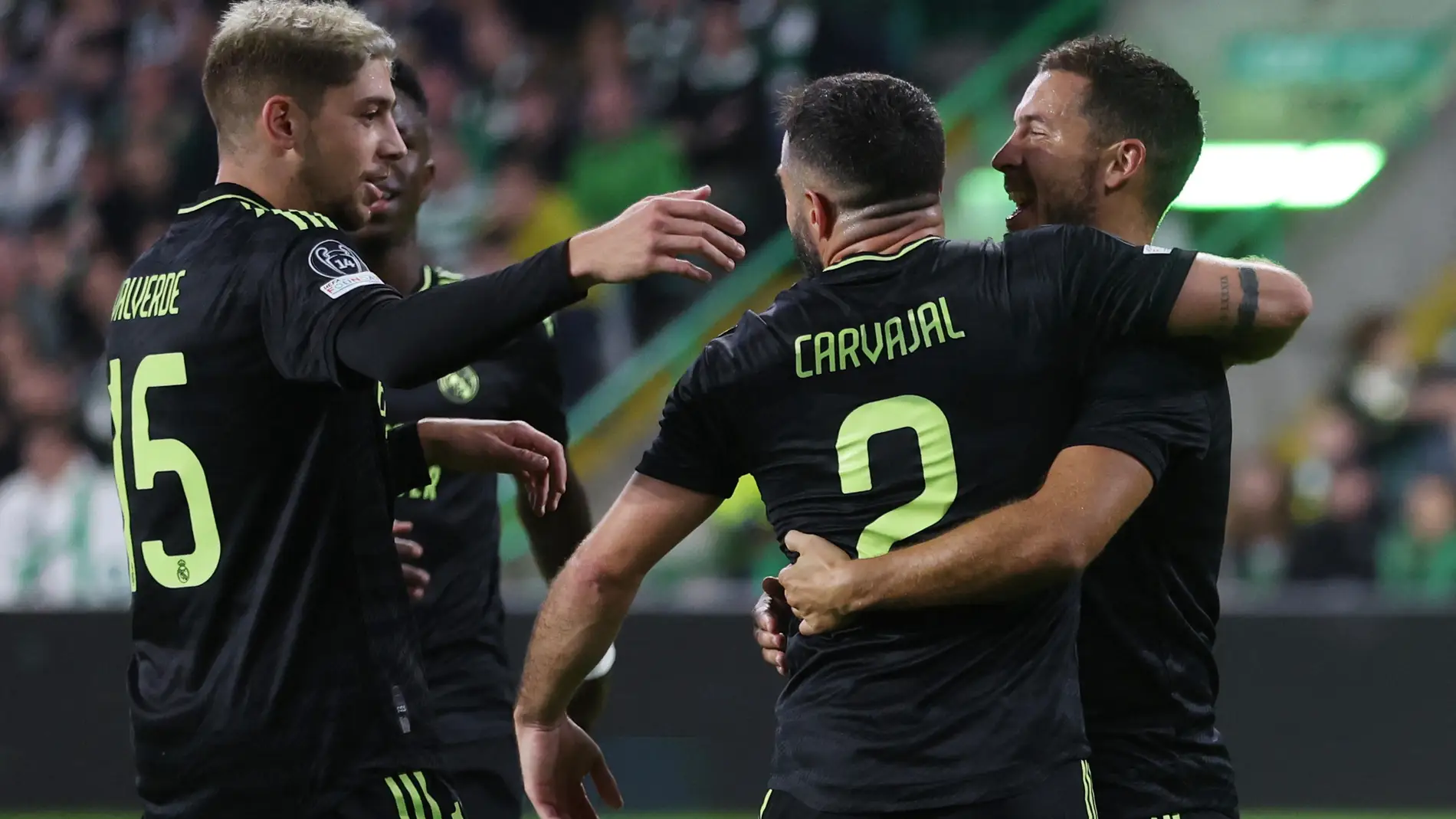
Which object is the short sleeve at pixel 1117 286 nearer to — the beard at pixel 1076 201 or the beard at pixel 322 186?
the beard at pixel 1076 201

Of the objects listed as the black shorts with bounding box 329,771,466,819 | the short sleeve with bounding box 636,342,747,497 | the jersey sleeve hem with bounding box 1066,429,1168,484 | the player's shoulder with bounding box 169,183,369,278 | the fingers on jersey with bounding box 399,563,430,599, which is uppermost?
the player's shoulder with bounding box 169,183,369,278

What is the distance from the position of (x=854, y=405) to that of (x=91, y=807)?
6.26 metres

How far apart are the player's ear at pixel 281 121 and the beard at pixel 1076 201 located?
1.49 m

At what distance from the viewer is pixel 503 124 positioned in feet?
37.4

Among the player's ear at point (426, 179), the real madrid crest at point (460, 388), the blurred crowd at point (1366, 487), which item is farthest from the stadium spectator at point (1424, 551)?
the player's ear at point (426, 179)

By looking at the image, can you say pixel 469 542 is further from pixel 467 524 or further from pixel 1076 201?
pixel 1076 201

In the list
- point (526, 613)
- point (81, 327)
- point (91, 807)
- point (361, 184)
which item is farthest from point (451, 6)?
point (361, 184)

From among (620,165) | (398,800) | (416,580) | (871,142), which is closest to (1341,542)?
(620,165)

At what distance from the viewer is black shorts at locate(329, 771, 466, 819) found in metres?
3.16

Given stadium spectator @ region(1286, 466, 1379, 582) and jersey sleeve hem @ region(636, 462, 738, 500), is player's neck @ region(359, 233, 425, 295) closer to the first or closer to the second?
jersey sleeve hem @ region(636, 462, 738, 500)

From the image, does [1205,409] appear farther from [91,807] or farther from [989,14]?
[989,14]

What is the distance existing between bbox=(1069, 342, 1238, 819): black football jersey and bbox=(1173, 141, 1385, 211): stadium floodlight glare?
745 centimetres

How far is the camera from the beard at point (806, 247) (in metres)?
3.24

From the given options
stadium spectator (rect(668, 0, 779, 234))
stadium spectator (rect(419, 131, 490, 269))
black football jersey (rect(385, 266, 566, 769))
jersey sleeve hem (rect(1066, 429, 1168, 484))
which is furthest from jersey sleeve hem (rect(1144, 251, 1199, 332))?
stadium spectator (rect(419, 131, 490, 269))
